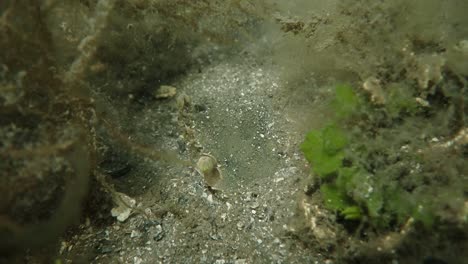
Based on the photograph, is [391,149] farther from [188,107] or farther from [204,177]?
[188,107]

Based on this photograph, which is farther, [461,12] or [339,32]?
[339,32]

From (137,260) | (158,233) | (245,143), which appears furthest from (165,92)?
(137,260)

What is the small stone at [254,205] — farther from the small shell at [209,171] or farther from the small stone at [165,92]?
the small stone at [165,92]

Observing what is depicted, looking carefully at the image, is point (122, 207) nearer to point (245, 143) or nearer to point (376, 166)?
point (245, 143)

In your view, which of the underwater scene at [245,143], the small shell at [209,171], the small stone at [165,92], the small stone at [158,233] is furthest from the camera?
the small stone at [165,92]

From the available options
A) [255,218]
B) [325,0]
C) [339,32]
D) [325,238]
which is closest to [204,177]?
[255,218]

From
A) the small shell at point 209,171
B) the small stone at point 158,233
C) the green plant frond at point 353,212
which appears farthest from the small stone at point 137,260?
the green plant frond at point 353,212
